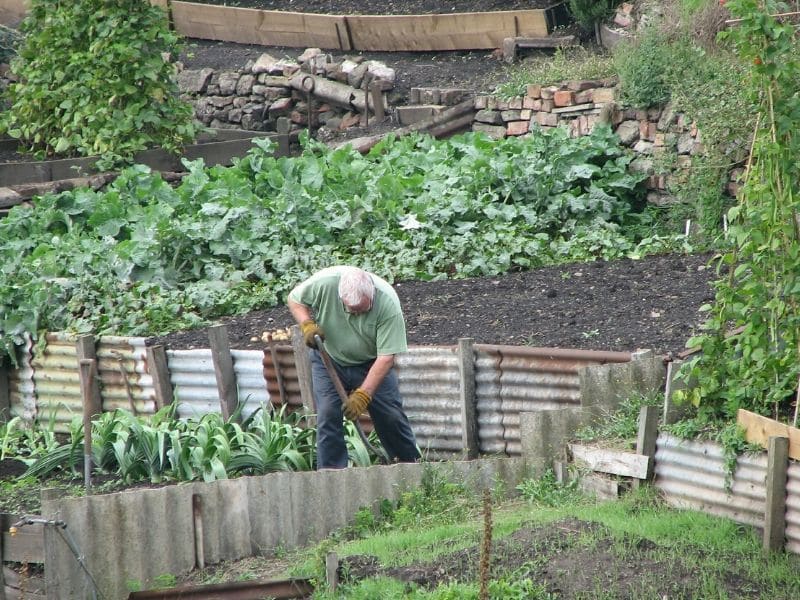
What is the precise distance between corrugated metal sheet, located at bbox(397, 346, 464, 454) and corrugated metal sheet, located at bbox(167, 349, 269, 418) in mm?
1134

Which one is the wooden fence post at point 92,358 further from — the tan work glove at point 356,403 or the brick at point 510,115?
the brick at point 510,115

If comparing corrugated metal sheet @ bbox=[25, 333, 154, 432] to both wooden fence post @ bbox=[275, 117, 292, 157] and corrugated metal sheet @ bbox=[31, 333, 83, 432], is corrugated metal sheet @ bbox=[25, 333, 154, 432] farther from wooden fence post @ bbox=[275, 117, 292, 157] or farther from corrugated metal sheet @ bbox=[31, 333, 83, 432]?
wooden fence post @ bbox=[275, 117, 292, 157]

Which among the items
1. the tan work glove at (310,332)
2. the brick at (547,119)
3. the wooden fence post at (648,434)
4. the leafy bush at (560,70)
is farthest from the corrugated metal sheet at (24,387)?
the leafy bush at (560,70)

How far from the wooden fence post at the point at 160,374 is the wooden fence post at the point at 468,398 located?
230 centimetres

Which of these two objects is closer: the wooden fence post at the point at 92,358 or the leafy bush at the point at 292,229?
the wooden fence post at the point at 92,358

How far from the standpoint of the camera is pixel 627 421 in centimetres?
718

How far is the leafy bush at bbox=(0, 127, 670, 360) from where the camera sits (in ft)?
33.9

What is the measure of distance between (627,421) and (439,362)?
1461mm

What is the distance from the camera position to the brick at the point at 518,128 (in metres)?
14.2

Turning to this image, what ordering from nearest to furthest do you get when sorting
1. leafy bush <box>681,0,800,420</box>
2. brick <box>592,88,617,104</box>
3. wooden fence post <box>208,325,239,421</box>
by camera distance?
leafy bush <box>681,0,800,420</box> < wooden fence post <box>208,325,239,421</box> < brick <box>592,88,617,104</box>

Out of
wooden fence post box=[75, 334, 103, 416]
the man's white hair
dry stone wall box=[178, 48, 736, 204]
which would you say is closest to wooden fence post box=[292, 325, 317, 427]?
the man's white hair

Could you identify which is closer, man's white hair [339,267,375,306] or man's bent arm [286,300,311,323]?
man's white hair [339,267,375,306]

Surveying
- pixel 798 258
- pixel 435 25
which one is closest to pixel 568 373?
pixel 798 258

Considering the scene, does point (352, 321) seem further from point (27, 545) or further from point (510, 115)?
point (510, 115)
